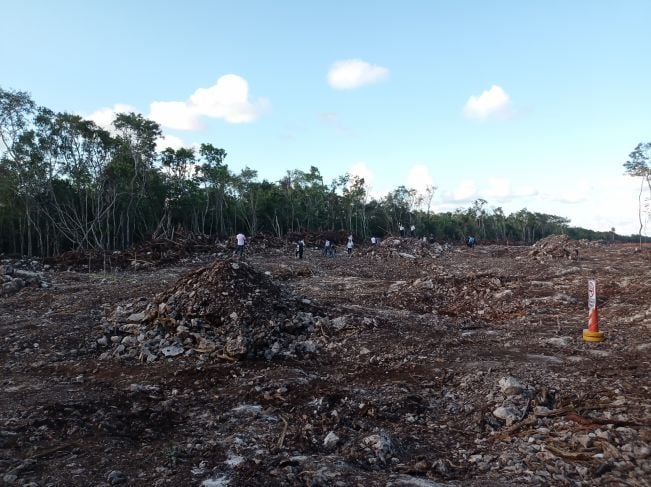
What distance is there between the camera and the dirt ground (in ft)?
10.5

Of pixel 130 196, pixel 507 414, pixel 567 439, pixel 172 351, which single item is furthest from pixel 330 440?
pixel 130 196

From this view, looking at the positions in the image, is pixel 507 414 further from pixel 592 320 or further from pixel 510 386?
pixel 592 320

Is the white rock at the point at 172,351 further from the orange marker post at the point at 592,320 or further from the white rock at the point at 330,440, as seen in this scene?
the orange marker post at the point at 592,320

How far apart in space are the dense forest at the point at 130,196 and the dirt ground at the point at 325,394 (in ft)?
50.6

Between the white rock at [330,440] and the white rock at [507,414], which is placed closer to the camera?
the white rock at [330,440]

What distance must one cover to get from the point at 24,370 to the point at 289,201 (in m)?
36.8

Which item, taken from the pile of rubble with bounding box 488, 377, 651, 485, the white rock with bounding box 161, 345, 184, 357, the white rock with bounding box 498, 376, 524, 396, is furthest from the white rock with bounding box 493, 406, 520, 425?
the white rock with bounding box 161, 345, 184, 357

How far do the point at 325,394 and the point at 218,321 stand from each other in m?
2.90

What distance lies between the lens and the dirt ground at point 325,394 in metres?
3.20

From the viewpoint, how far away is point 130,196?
91.7 feet

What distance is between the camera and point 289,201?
42062 millimetres

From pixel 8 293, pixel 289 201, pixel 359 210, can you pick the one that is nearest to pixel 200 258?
pixel 8 293

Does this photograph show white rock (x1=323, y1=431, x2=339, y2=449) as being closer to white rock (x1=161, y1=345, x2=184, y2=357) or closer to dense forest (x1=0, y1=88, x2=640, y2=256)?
white rock (x1=161, y1=345, x2=184, y2=357)

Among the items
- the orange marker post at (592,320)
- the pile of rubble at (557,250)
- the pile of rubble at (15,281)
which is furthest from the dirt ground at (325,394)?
the pile of rubble at (557,250)
